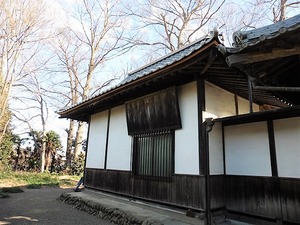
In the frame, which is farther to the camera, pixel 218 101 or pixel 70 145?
pixel 70 145

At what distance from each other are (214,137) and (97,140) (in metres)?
4.96

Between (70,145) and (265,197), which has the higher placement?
(70,145)

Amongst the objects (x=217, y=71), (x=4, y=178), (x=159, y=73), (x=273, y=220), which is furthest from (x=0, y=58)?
(x=273, y=220)

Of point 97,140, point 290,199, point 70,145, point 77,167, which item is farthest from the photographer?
point 70,145

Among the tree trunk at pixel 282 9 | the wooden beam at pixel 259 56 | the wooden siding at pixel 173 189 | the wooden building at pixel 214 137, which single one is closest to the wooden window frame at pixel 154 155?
the wooden building at pixel 214 137

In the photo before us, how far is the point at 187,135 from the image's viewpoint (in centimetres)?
513

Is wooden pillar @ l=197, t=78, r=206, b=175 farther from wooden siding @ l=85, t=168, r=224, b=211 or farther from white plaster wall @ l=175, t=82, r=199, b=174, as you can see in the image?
wooden siding @ l=85, t=168, r=224, b=211

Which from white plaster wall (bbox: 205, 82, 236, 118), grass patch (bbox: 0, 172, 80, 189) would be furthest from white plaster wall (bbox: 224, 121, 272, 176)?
grass patch (bbox: 0, 172, 80, 189)

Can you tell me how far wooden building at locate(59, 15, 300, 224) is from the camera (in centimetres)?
405

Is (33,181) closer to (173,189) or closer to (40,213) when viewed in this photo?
(40,213)

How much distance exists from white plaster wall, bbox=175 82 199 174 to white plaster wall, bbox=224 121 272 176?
0.87 meters

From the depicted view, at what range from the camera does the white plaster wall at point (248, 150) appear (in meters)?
4.61

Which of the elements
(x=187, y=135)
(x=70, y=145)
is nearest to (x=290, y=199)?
(x=187, y=135)

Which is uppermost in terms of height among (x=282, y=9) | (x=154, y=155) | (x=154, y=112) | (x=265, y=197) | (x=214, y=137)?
(x=282, y=9)
